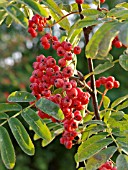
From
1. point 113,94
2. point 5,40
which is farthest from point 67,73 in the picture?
point 5,40

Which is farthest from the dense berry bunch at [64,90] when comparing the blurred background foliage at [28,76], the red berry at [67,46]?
the blurred background foliage at [28,76]

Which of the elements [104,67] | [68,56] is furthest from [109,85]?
[68,56]

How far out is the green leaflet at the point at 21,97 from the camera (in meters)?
1.01

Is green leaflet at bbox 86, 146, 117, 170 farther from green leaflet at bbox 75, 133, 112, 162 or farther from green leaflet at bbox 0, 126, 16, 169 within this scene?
green leaflet at bbox 0, 126, 16, 169

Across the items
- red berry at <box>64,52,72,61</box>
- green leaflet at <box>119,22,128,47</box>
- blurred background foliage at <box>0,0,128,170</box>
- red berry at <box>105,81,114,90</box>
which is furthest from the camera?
blurred background foliage at <box>0,0,128,170</box>

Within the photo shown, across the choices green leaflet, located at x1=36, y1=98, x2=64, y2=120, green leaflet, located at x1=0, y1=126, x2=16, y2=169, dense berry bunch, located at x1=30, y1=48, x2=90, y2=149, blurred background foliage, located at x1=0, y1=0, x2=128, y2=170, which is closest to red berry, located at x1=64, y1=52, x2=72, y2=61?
dense berry bunch, located at x1=30, y1=48, x2=90, y2=149

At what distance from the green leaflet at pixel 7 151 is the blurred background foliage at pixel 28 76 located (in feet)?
7.59

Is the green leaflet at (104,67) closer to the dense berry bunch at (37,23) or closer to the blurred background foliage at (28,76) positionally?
the dense berry bunch at (37,23)

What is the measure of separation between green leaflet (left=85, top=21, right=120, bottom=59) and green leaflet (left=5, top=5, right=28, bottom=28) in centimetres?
13

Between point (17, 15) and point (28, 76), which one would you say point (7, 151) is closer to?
point (17, 15)

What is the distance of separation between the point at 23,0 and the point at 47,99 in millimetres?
201

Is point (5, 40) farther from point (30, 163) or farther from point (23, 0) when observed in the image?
point (23, 0)

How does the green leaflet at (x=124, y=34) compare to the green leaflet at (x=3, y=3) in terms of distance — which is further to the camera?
the green leaflet at (x=3, y=3)

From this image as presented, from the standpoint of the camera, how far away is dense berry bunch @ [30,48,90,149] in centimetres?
96
